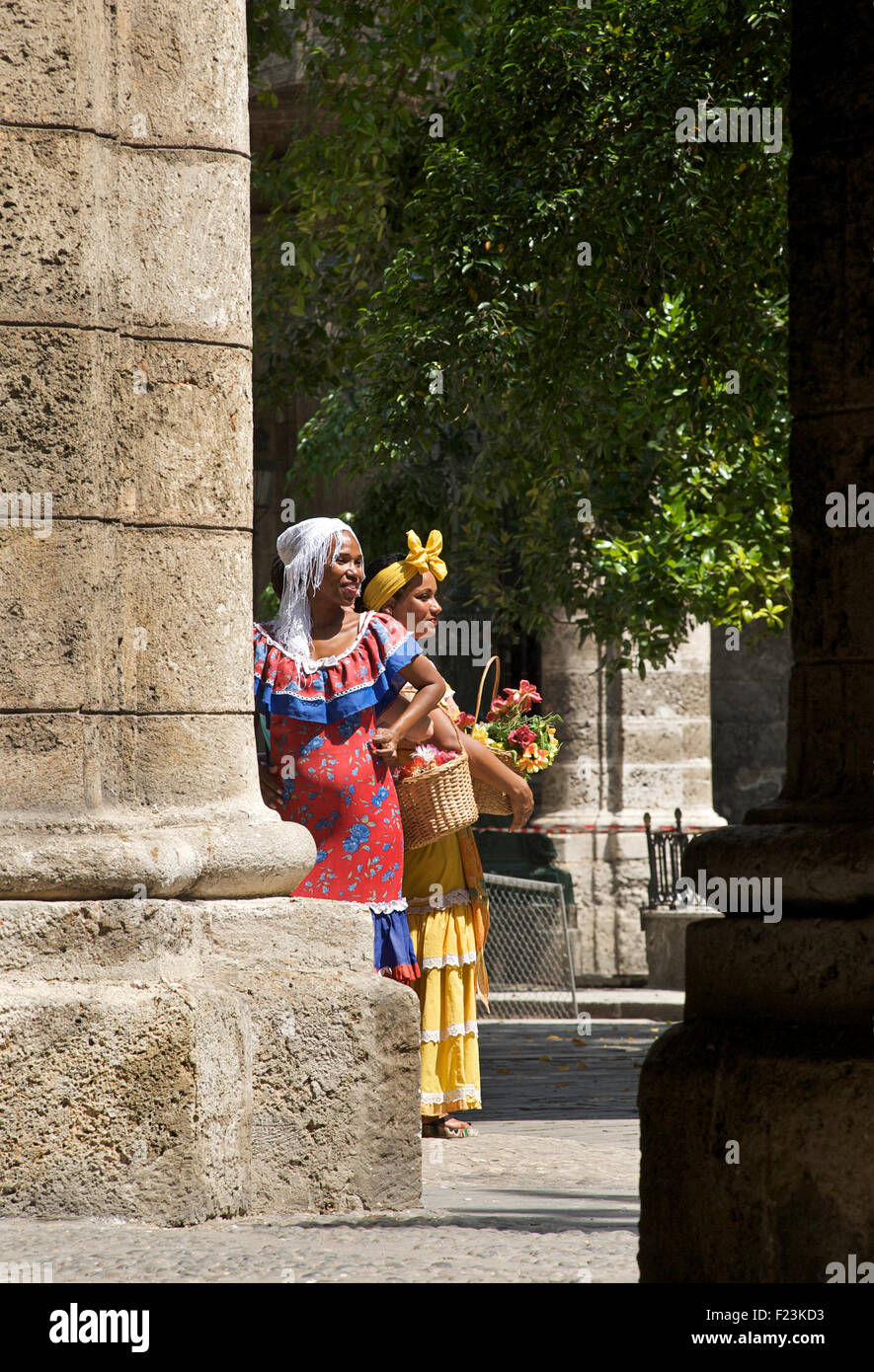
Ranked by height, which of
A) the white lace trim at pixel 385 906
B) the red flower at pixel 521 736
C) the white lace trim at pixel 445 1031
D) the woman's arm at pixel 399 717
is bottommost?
the white lace trim at pixel 445 1031

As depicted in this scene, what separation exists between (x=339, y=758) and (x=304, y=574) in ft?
2.23

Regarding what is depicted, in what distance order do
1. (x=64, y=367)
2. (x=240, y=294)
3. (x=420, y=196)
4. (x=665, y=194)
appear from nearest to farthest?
1. (x=64, y=367)
2. (x=240, y=294)
3. (x=665, y=194)
4. (x=420, y=196)

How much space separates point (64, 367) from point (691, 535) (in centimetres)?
962

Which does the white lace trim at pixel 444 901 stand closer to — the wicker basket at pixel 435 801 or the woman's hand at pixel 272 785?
the wicker basket at pixel 435 801

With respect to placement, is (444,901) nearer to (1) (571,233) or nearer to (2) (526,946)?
(1) (571,233)

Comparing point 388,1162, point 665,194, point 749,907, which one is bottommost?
point 388,1162

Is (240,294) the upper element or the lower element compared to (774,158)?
lower

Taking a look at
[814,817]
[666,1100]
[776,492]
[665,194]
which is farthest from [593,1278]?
[776,492]

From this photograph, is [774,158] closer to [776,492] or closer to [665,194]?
[665,194]

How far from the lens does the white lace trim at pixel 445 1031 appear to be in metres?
8.09

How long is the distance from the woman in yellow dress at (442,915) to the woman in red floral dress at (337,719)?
874 millimetres

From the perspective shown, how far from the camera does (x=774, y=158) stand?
A: 33.1ft

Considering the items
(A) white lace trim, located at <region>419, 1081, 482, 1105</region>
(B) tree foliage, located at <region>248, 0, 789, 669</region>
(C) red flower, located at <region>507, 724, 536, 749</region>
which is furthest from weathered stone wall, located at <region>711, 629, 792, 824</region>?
(A) white lace trim, located at <region>419, 1081, 482, 1105</region>

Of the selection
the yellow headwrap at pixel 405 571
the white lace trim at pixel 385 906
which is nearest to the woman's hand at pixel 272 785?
the white lace trim at pixel 385 906
